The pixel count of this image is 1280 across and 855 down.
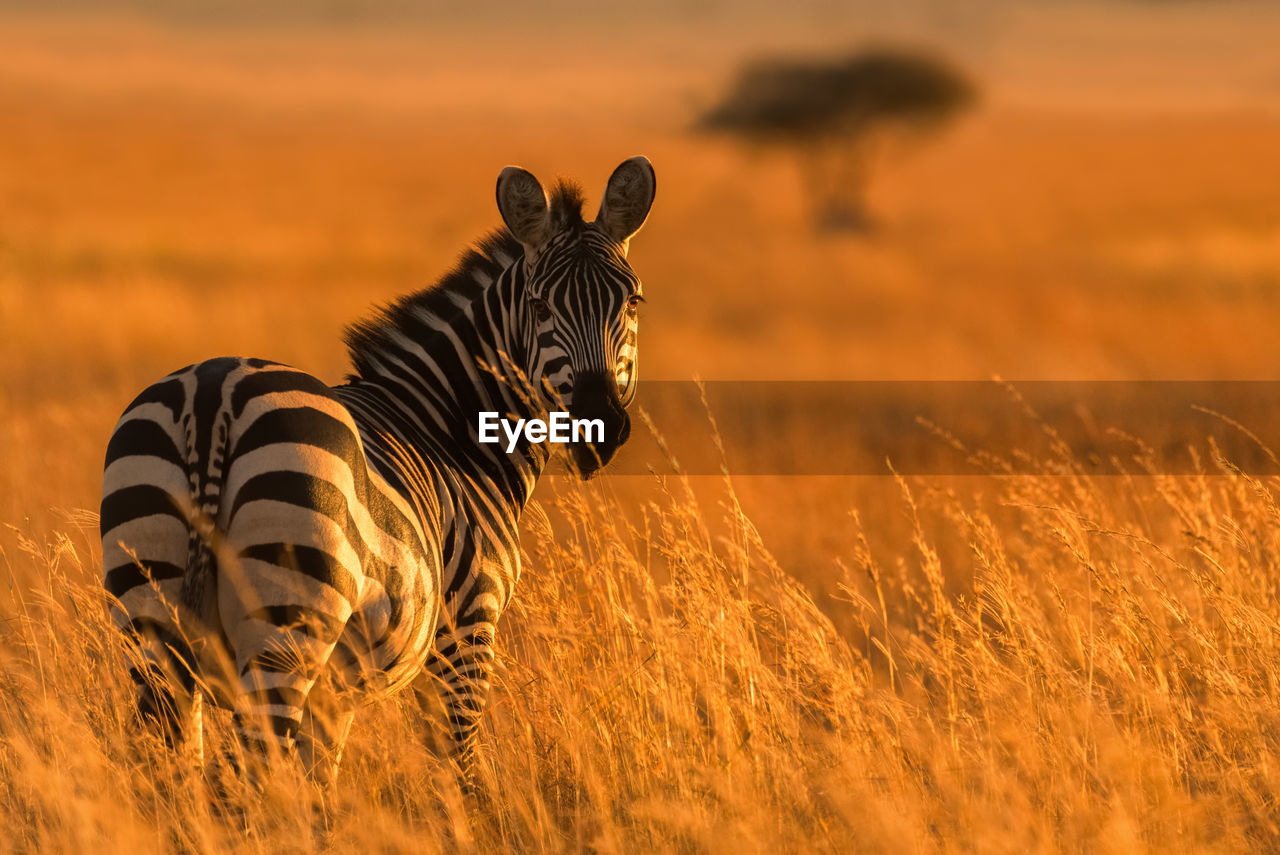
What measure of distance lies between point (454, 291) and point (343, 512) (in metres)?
1.68

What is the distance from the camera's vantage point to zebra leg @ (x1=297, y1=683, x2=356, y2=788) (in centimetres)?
368

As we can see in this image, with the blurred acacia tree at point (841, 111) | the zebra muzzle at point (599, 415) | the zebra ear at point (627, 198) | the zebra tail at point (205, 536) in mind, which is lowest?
the zebra tail at point (205, 536)

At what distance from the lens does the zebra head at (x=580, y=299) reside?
14.4ft

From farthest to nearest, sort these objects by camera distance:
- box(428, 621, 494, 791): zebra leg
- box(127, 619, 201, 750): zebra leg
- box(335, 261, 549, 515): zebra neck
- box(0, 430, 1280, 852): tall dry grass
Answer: box(335, 261, 549, 515): zebra neck, box(428, 621, 494, 791): zebra leg, box(0, 430, 1280, 852): tall dry grass, box(127, 619, 201, 750): zebra leg

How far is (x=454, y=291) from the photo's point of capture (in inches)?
197

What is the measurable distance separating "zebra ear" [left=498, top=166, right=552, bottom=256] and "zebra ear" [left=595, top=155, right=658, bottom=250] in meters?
0.27

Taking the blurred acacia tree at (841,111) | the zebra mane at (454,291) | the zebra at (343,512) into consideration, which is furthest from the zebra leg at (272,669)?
the blurred acacia tree at (841,111)

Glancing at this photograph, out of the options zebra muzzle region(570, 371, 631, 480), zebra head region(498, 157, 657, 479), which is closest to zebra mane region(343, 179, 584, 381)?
zebra head region(498, 157, 657, 479)

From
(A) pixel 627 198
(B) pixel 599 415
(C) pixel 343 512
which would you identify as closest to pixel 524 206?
(A) pixel 627 198

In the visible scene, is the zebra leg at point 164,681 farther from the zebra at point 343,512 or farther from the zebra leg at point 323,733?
the zebra leg at point 323,733

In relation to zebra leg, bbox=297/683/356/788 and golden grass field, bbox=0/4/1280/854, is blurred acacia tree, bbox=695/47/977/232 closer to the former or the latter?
golden grass field, bbox=0/4/1280/854

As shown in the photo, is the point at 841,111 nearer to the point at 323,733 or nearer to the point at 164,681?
the point at 323,733

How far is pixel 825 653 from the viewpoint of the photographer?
4438mm

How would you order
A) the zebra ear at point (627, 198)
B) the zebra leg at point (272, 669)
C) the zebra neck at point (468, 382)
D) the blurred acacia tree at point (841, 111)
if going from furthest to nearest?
the blurred acacia tree at point (841, 111) → the zebra ear at point (627, 198) → the zebra neck at point (468, 382) → the zebra leg at point (272, 669)
